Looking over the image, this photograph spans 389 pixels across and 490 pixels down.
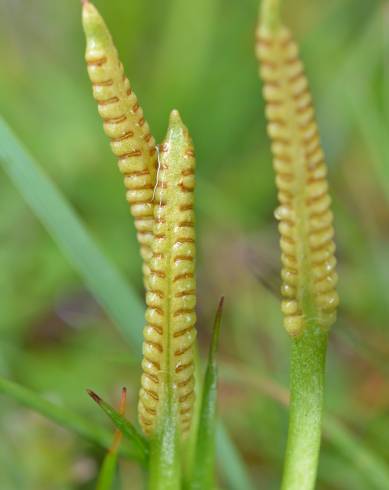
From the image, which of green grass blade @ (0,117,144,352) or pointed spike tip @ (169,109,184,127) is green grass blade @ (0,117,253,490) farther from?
pointed spike tip @ (169,109,184,127)

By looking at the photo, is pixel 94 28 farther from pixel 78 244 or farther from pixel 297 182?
pixel 78 244

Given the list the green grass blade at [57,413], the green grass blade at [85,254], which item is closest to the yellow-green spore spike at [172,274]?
the green grass blade at [57,413]

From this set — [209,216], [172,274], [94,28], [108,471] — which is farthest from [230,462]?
[209,216]

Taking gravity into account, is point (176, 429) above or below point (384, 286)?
below

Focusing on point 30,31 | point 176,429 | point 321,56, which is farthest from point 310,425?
point 30,31

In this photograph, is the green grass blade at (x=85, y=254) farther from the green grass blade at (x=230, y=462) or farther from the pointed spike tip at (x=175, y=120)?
the pointed spike tip at (x=175, y=120)

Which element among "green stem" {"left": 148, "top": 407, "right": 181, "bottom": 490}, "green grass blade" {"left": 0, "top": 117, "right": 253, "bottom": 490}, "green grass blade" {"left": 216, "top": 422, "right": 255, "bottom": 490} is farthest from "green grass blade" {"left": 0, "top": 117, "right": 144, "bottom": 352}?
"green stem" {"left": 148, "top": 407, "right": 181, "bottom": 490}

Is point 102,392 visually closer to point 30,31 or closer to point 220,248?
point 220,248
